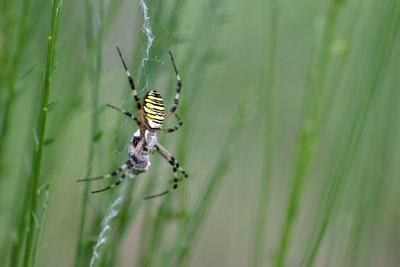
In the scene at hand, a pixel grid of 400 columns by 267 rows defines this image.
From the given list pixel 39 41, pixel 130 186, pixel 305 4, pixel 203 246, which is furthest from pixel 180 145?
pixel 203 246

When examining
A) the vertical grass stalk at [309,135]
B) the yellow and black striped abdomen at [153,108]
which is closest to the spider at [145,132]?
the yellow and black striped abdomen at [153,108]

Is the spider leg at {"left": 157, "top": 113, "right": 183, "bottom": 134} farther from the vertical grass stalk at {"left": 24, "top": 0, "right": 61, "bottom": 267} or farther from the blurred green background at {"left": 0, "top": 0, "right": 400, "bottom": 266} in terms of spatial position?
the vertical grass stalk at {"left": 24, "top": 0, "right": 61, "bottom": 267}

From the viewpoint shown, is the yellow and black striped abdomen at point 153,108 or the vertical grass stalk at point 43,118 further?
the yellow and black striped abdomen at point 153,108

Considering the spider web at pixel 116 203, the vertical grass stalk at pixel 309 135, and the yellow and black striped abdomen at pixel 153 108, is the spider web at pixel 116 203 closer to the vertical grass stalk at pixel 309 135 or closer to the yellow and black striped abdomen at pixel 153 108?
the yellow and black striped abdomen at pixel 153 108

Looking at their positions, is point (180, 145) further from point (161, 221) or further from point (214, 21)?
point (214, 21)

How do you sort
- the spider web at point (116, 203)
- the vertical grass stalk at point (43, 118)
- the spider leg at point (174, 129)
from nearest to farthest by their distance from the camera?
the vertical grass stalk at point (43, 118), the spider web at point (116, 203), the spider leg at point (174, 129)

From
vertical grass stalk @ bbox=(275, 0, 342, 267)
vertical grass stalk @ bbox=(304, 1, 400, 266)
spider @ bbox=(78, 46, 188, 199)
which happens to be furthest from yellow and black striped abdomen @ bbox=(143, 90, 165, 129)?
vertical grass stalk @ bbox=(304, 1, 400, 266)

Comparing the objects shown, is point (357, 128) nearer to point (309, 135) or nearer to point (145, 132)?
point (309, 135)

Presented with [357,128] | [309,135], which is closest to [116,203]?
[309,135]
